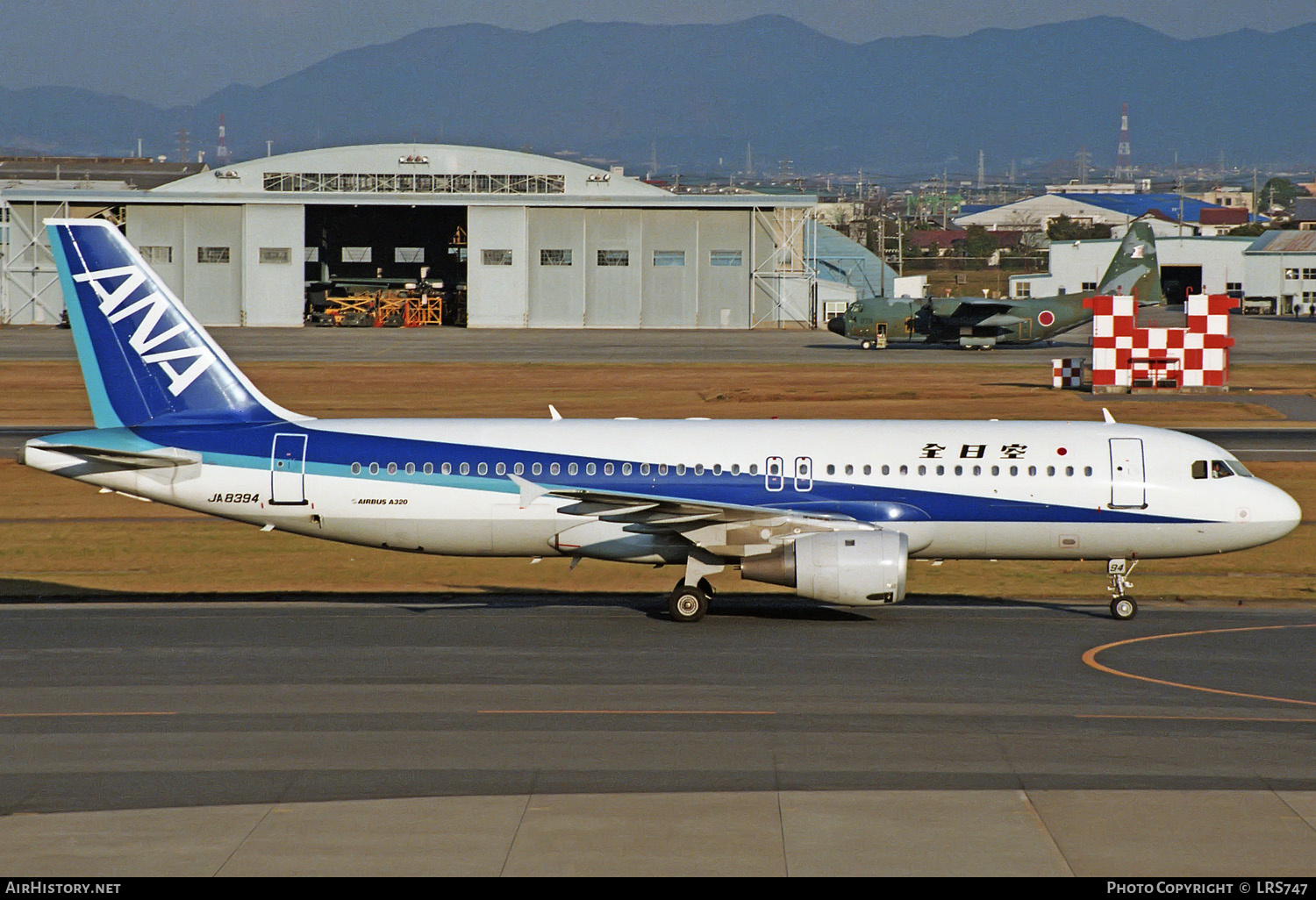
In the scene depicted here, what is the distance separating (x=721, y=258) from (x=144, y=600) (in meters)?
107

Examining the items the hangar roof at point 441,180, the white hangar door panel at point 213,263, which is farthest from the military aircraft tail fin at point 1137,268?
the white hangar door panel at point 213,263

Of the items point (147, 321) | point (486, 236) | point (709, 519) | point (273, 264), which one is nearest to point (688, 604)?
point (709, 519)

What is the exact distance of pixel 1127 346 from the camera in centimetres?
7869

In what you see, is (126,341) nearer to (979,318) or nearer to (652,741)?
(652,741)

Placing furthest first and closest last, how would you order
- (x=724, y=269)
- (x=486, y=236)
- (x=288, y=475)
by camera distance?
(x=724, y=269) → (x=486, y=236) → (x=288, y=475)

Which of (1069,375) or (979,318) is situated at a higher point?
(979,318)

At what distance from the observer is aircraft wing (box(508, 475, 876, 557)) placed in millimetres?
28188

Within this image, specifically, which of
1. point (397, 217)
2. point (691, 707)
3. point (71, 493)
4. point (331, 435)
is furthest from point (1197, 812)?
point (397, 217)

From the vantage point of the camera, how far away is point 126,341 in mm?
30438

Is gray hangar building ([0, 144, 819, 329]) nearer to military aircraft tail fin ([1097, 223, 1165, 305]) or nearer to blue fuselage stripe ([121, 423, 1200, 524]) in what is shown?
military aircraft tail fin ([1097, 223, 1165, 305])

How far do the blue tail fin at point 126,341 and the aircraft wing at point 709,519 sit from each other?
24.6 feet

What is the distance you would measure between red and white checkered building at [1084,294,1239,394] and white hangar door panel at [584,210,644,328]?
6170cm

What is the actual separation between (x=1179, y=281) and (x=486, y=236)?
301ft

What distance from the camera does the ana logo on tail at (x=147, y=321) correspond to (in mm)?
30312
